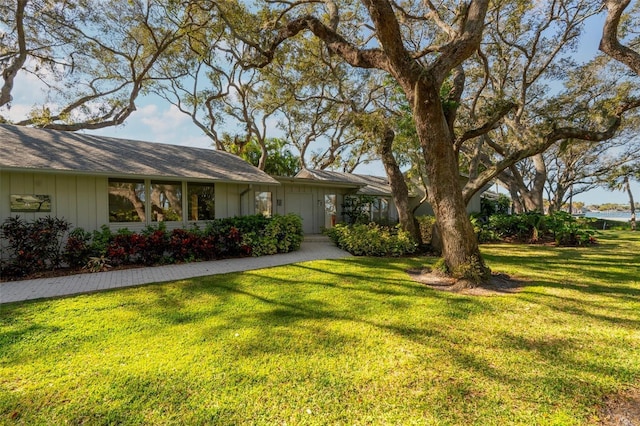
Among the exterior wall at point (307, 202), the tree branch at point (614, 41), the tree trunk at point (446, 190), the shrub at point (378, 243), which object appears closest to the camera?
the tree trunk at point (446, 190)

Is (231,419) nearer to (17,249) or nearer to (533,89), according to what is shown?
(17,249)

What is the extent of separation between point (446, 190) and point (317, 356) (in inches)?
172

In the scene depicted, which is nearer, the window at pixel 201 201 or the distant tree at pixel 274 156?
the window at pixel 201 201

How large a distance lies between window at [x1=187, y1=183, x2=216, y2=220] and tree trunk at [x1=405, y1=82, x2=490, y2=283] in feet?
23.9

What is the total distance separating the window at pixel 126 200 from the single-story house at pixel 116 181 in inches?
0.9

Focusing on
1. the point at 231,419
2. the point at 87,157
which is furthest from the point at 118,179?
the point at 231,419

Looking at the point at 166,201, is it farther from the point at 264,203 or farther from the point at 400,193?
the point at 400,193

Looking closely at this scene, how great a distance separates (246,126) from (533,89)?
16159mm

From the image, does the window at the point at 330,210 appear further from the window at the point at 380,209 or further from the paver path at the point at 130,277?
the paver path at the point at 130,277

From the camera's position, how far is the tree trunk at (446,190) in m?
5.70

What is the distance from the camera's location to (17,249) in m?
6.64

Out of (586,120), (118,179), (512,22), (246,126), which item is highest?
(512,22)

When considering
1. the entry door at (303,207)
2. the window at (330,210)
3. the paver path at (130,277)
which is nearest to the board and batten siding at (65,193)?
the paver path at (130,277)

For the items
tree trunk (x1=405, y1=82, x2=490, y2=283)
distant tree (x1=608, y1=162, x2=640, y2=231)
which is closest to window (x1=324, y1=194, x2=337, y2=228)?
tree trunk (x1=405, y1=82, x2=490, y2=283)
